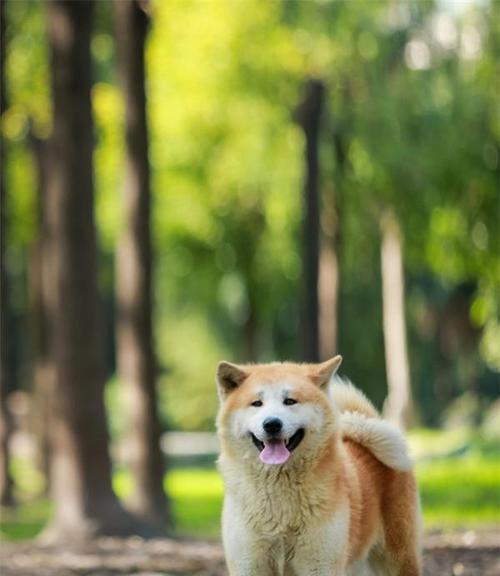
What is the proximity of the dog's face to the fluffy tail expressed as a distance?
2.04ft

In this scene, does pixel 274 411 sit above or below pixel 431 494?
above

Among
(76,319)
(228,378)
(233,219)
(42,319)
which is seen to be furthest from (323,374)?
(233,219)

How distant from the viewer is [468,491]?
21047 millimetres

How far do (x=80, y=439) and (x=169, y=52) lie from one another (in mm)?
18583

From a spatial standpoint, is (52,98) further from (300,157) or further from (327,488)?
(300,157)

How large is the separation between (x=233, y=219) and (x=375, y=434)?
3037 cm

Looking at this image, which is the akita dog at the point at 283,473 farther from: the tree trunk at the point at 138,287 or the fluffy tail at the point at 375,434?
the tree trunk at the point at 138,287

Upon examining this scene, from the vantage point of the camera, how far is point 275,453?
7566 millimetres

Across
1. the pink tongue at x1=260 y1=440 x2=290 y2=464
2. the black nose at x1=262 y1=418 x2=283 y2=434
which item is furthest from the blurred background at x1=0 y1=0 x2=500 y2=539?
the black nose at x1=262 y1=418 x2=283 y2=434

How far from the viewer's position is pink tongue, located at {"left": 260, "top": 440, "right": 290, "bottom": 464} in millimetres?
7559

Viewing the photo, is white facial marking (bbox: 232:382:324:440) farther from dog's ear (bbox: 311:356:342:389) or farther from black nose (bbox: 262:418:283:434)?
dog's ear (bbox: 311:356:342:389)

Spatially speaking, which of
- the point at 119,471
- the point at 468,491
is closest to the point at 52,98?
the point at 468,491

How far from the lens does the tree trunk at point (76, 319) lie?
616 inches

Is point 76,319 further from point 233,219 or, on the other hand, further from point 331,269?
point 233,219
